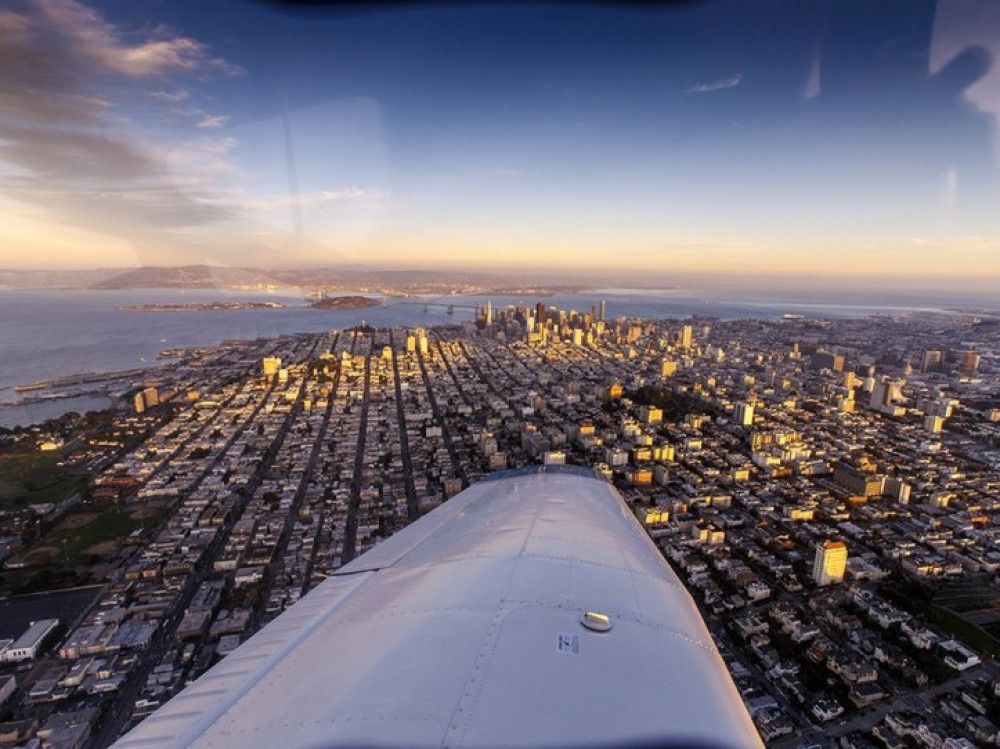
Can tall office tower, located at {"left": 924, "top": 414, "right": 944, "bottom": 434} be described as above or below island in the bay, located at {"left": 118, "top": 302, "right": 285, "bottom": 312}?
below

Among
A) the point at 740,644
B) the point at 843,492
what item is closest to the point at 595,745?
the point at 740,644

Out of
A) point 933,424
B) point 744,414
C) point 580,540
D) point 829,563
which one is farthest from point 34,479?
point 933,424

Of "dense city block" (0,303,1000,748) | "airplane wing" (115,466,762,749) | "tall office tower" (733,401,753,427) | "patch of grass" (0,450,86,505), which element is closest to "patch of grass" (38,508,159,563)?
"dense city block" (0,303,1000,748)

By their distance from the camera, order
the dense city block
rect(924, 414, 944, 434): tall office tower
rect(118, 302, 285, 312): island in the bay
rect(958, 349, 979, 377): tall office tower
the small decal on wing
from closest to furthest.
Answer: the small decal on wing, the dense city block, rect(924, 414, 944, 434): tall office tower, rect(958, 349, 979, 377): tall office tower, rect(118, 302, 285, 312): island in the bay

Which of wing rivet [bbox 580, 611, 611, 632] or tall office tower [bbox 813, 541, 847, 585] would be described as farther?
tall office tower [bbox 813, 541, 847, 585]

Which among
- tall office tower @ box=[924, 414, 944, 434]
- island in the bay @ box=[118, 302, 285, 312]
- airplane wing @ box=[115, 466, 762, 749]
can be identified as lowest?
tall office tower @ box=[924, 414, 944, 434]

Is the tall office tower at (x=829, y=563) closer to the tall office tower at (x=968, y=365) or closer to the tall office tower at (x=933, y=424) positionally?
the tall office tower at (x=933, y=424)

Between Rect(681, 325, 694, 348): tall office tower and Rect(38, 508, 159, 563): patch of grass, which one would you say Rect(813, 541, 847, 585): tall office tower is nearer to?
Rect(38, 508, 159, 563): patch of grass

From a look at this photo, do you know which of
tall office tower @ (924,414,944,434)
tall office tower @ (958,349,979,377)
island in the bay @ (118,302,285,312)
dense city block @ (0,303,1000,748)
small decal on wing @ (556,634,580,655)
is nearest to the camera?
small decal on wing @ (556,634,580,655)
